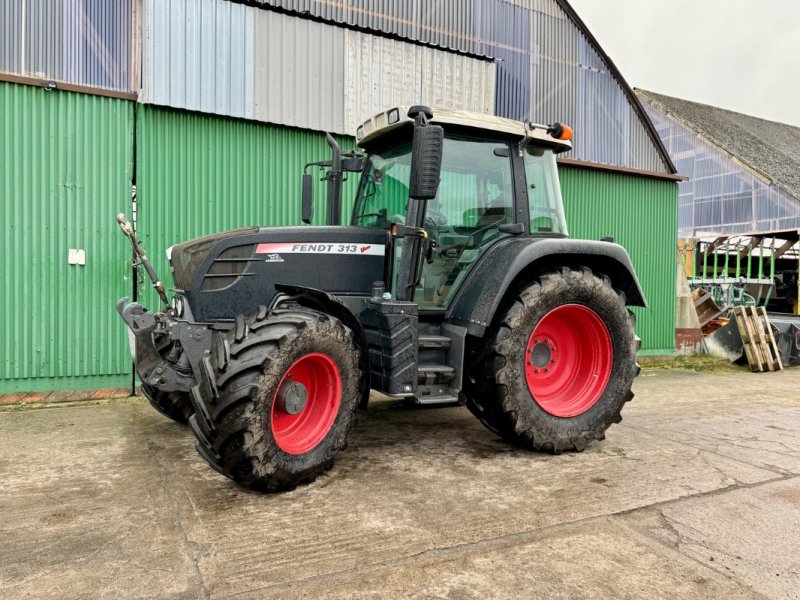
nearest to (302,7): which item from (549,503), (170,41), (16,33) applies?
(170,41)

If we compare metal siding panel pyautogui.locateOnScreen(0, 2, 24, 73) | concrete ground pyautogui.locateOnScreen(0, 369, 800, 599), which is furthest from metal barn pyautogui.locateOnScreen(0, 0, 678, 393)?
concrete ground pyautogui.locateOnScreen(0, 369, 800, 599)

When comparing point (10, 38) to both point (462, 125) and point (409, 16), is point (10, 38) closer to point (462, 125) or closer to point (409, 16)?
point (409, 16)

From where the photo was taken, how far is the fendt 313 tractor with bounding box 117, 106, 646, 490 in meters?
3.25

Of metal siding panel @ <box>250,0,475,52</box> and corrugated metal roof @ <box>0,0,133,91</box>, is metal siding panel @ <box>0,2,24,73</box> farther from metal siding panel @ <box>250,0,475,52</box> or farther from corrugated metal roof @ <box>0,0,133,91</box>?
metal siding panel @ <box>250,0,475,52</box>

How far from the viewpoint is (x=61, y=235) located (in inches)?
235

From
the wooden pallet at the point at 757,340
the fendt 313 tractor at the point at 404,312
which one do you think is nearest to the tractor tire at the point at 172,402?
the fendt 313 tractor at the point at 404,312

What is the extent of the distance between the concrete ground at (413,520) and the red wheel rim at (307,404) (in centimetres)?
30

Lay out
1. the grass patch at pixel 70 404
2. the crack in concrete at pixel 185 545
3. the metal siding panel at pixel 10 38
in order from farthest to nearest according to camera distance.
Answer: the metal siding panel at pixel 10 38 < the grass patch at pixel 70 404 < the crack in concrete at pixel 185 545

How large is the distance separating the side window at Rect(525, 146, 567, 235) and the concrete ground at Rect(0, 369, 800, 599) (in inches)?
67.7

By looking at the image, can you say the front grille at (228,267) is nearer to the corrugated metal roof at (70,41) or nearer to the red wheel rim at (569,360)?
the red wheel rim at (569,360)

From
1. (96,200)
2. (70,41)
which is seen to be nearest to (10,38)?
(70,41)

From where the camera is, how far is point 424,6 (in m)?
7.82

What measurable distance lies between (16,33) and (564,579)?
266 inches

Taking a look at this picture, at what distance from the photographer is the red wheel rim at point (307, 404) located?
3357mm
